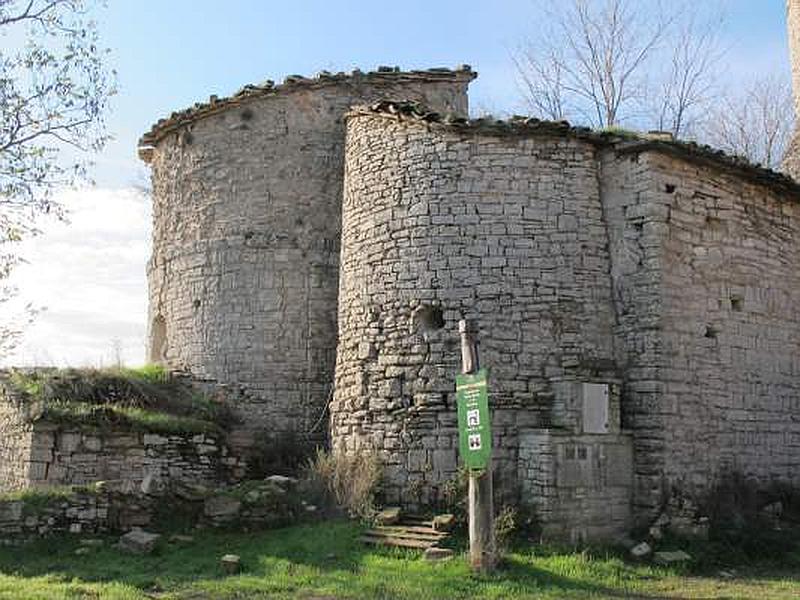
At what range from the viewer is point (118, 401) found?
516 inches

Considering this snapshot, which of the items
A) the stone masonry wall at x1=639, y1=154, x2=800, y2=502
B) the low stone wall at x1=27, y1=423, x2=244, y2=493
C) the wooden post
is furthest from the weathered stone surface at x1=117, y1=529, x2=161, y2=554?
the stone masonry wall at x1=639, y1=154, x2=800, y2=502

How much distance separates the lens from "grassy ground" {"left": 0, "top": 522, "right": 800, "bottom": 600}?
27.5ft

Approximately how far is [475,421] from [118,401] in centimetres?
618

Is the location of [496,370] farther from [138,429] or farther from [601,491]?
[138,429]

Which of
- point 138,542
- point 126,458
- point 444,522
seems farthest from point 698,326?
point 126,458

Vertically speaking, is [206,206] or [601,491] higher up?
[206,206]

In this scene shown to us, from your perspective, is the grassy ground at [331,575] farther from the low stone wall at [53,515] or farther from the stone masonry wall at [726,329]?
the stone masonry wall at [726,329]

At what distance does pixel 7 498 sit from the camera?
1027 centimetres

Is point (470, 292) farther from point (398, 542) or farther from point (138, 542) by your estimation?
point (138, 542)

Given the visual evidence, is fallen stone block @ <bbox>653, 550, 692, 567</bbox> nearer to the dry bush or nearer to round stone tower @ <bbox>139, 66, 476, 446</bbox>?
the dry bush

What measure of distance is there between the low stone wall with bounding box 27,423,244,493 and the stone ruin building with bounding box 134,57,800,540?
666mm

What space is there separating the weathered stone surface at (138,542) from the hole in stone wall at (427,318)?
3.96 meters

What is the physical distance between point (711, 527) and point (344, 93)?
28.3 ft

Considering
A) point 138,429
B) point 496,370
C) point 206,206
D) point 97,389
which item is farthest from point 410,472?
point 206,206
